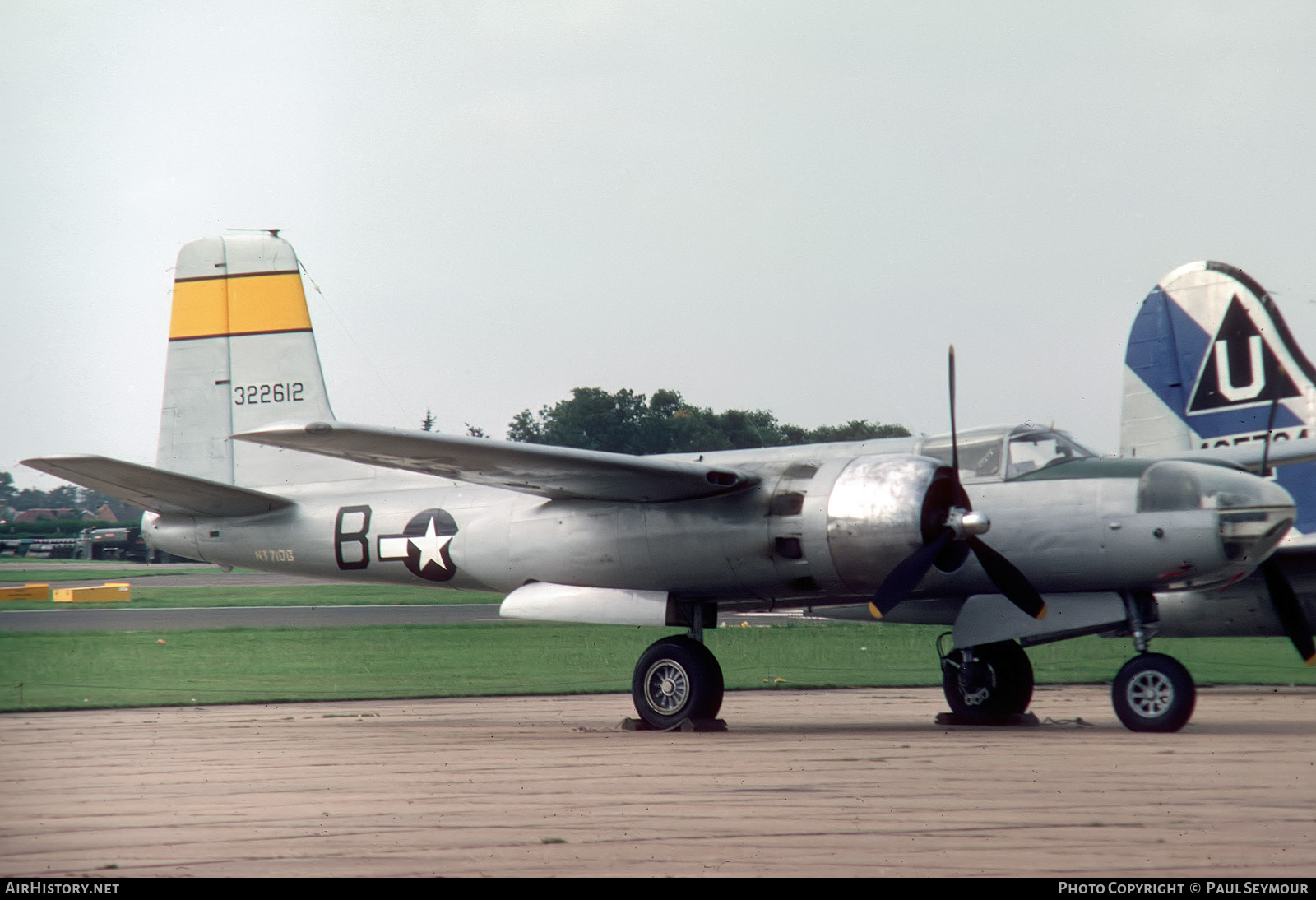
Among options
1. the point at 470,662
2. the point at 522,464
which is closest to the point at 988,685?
the point at 522,464

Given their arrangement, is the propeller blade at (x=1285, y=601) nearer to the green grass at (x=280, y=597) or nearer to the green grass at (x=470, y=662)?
the green grass at (x=470, y=662)

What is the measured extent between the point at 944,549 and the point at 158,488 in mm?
8982

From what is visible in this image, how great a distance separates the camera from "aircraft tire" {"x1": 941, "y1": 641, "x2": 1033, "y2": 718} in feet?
48.5

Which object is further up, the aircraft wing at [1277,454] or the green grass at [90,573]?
the aircraft wing at [1277,454]

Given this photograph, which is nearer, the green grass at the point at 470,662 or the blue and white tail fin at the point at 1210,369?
the green grass at the point at 470,662

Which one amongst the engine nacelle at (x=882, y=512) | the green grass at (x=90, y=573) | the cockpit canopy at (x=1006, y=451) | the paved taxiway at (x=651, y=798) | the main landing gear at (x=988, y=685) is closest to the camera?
the paved taxiway at (x=651, y=798)

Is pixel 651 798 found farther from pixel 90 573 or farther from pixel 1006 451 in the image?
pixel 90 573

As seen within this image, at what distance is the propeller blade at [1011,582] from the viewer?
1328 centimetres

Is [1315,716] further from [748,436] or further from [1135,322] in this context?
[748,436]

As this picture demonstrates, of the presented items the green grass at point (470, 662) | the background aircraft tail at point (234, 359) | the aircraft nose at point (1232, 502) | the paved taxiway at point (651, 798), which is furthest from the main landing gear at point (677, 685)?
the background aircraft tail at point (234, 359)

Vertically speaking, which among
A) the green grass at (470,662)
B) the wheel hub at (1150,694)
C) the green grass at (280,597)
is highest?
the wheel hub at (1150,694)

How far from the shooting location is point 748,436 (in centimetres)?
5169

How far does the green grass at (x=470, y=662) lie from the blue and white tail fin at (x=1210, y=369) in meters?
3.77

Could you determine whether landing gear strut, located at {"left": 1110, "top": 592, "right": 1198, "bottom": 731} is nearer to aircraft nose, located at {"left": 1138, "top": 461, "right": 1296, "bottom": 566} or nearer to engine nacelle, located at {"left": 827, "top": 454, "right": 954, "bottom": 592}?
aircraft nose, located at {"left": 1138, "top": 461, "right": 1296, "bottom": 566}
